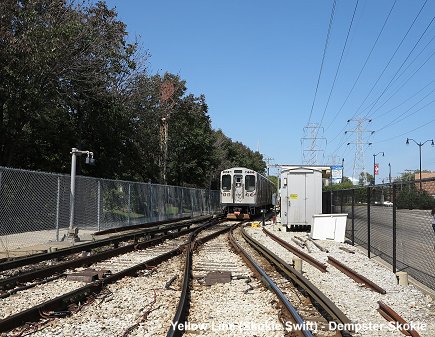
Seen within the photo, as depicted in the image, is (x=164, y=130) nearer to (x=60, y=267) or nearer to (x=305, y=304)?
(x=60, y=267)

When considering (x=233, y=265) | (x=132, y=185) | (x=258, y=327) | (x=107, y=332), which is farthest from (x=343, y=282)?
(x=132, y=185)

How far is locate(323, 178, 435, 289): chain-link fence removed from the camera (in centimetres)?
950

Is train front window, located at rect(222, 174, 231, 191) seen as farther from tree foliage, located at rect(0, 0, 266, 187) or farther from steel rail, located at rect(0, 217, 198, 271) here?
steel rail, located at rect(0, 217, 198, 271)

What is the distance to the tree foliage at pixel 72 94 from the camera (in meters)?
20.6

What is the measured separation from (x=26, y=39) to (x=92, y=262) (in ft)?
38.6

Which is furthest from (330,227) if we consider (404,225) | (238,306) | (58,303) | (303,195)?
(58,303)

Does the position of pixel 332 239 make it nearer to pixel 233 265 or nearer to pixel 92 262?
pixel 233 265

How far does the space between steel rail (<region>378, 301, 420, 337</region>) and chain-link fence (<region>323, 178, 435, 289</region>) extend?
231cm

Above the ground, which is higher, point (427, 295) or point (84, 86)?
point (84, 86)

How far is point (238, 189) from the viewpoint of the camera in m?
36.4

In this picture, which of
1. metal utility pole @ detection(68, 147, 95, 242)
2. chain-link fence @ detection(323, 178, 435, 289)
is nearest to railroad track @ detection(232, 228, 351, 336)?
chain-link fence @ detection(323, 178, 435, 289)

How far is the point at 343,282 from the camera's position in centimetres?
983

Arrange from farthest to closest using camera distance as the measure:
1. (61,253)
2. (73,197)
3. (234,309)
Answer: (73,197) < (61,253) < (234,309)

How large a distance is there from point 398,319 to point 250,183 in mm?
30115
